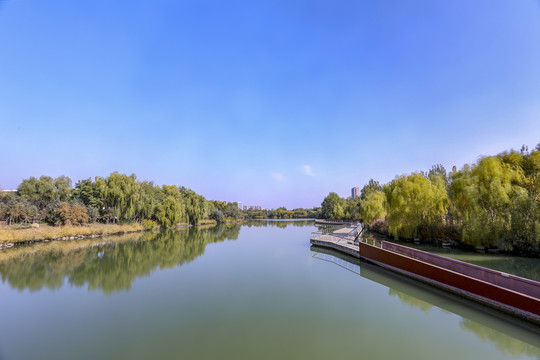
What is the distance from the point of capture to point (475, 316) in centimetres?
666

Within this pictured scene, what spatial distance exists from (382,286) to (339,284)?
1709 millimetres

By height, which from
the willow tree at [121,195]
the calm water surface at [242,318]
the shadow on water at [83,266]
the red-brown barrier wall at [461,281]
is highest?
the willow tree at [121,195]

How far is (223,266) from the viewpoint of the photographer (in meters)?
12.9

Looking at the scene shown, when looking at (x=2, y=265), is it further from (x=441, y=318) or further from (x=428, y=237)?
(x=428, y=237)

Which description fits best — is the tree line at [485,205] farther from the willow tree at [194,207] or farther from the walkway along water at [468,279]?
the willow tree at [194,207]

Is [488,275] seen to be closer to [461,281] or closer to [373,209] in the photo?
[461,281]

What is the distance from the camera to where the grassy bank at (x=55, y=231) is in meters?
19.9

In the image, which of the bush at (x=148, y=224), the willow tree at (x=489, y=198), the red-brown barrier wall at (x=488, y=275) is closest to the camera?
the red-brown barrier wall at (x=488, y=275)

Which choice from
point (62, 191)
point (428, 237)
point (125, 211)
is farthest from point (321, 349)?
point (62, 191)

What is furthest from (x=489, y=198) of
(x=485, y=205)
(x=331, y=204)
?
(x=331, y=204)

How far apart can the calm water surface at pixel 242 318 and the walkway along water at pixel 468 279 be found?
1.38ft

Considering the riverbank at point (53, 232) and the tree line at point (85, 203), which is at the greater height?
the tree line at point (85, 203)

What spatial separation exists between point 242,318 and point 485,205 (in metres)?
16.6

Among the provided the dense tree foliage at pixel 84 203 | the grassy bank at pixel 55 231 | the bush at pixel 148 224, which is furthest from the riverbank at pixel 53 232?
the dense tree foliage at pixel 84 203
